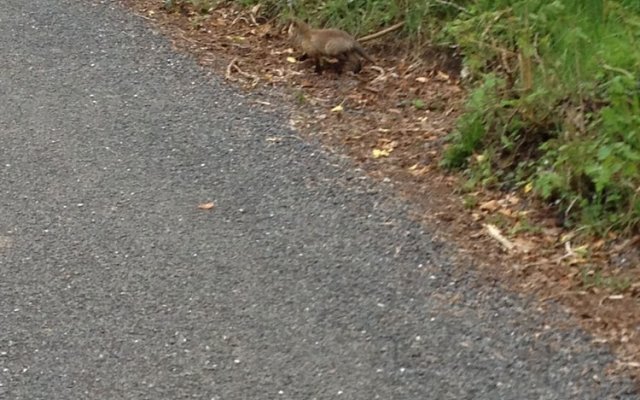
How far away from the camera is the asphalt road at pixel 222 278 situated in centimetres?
390

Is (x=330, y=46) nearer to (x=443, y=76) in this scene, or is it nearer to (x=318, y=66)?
(x=318, y=66)

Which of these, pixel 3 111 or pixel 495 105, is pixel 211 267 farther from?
pixel 3 111

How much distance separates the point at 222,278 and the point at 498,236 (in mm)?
A: 1284

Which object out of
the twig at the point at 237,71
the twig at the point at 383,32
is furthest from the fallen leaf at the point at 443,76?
the twig at the point at 237,71

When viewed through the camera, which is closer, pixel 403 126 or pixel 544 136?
pixel 544 136

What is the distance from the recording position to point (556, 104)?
5.19m

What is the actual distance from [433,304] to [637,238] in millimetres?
974

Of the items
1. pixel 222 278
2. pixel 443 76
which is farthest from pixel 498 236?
pixel 443 76

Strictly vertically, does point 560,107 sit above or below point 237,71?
above

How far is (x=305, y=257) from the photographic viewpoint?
468 centimetres

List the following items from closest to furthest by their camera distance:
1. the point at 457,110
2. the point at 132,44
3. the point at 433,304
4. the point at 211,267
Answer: the point at 433,304 → the point at 211,267 → the point at 457,110 → the point at 132,44

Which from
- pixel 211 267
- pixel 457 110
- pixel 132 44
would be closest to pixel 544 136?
pixel 457 110

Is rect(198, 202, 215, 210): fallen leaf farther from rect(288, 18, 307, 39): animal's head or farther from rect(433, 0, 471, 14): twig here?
rect(433, 0, 471, 14): twig

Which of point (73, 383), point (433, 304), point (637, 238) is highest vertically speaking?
point (637, 238)
